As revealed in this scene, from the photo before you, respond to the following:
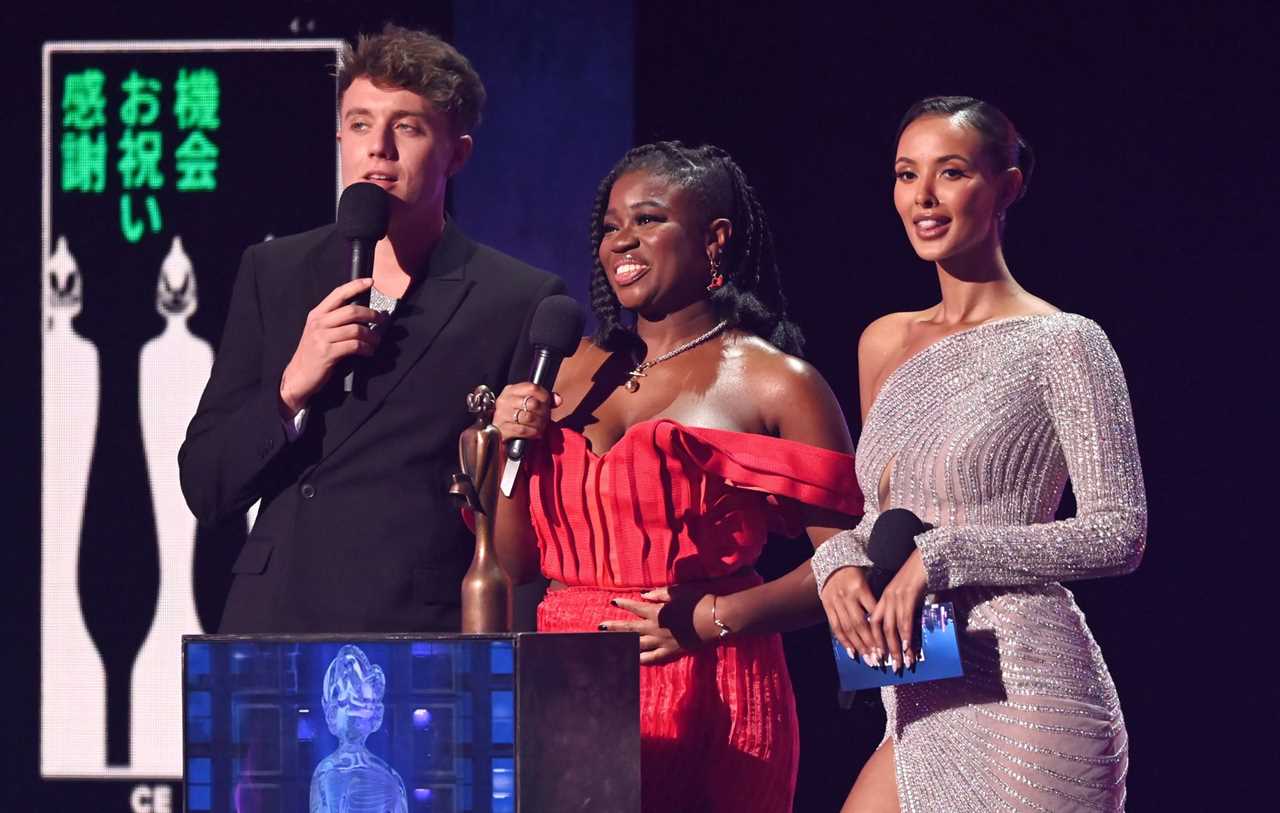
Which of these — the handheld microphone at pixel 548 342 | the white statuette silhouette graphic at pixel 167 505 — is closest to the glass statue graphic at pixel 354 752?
the handheld microphone at pixel 548 342

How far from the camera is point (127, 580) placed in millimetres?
4598

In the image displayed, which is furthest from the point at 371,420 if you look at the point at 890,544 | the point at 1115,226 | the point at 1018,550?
the point at 1115,226

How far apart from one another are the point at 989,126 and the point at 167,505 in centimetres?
289

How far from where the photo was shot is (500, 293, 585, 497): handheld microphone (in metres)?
2.46

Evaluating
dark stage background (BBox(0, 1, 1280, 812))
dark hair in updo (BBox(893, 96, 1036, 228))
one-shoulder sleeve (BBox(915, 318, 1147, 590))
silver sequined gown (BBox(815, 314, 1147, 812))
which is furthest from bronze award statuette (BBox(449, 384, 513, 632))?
dark stage background (BBox(0, 1, 1280, 812))

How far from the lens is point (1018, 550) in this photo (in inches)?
83.2

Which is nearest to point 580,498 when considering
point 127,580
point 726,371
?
point 726,371

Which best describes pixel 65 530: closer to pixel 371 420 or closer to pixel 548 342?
pixel 371 420

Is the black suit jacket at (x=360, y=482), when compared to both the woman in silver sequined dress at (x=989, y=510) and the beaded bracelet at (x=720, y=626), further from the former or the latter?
the woman in silver sequined dress at (x=989, y=510)

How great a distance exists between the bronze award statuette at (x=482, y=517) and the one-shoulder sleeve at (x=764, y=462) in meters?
0.30

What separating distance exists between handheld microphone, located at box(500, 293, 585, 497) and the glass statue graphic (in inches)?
19.4

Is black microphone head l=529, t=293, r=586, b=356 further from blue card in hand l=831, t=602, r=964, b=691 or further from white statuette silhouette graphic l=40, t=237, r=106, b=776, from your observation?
white statuette silhouette graphic l=40, t=237, r=106, b=776

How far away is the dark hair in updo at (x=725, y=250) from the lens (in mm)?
2783

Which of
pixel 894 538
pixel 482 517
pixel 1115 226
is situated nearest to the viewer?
pixel 894 538
